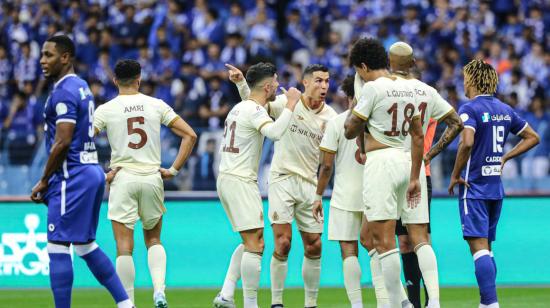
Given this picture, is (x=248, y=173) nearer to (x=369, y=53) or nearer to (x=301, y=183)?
(x=301, y=183)

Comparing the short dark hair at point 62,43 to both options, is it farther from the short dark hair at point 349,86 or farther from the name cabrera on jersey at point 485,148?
the name cabrera on jersey at point 485,148

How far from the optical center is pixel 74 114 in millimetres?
9250

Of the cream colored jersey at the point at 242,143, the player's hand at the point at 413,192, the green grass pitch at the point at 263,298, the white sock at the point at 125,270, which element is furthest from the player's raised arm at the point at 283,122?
the green grass pitch at the point at 263,298

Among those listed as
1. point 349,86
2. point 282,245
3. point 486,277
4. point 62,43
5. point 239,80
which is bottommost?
point 486,277

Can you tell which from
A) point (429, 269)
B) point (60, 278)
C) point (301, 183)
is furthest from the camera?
point (301, 183)

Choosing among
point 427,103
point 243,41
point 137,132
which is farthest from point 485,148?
point 243,41

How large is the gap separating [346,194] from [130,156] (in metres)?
2.33

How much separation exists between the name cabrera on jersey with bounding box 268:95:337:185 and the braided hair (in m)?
1.75

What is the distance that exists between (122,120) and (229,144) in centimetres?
117

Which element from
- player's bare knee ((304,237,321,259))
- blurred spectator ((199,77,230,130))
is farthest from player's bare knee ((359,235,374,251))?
blurred spectator ((199,77,230,130))

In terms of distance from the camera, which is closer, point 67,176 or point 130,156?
point 67,176

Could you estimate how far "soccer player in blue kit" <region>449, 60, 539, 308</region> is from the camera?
10.7 m

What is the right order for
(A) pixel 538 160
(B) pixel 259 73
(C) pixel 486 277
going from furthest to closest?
(A) pixel 538 160 < (B) pixel 259 73 < (C) pixel 486 277

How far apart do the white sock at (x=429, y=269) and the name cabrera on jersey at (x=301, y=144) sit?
202 cm
